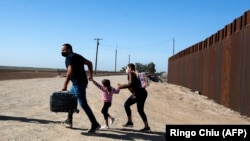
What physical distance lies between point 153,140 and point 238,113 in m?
8.10

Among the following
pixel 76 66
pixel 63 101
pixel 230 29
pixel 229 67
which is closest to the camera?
pixel 76 66

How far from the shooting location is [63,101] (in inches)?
383

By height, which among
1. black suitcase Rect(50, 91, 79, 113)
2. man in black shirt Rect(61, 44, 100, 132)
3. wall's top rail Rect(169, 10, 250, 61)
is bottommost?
black suitcase Rect(50, 91, 79, 113)

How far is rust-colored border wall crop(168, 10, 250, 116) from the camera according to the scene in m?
16.1

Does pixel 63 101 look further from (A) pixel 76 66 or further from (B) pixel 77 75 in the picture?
(A) pixel 76 66

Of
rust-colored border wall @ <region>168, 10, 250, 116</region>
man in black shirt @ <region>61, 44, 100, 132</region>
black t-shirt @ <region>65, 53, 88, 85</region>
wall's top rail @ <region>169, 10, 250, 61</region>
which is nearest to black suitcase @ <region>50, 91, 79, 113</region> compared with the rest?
man in black shirt @ <region>61, 44, 100, 132</region>

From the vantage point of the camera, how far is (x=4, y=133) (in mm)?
9414

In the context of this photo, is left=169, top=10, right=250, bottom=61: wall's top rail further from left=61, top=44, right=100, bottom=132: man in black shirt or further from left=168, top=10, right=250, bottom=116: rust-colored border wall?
left=61, top=44, right=100, bottom=132: man in black shirt

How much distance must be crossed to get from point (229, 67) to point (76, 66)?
1052 cm

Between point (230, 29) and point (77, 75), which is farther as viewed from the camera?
point (230, 29)

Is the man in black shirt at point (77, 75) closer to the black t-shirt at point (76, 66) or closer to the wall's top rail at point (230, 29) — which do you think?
the black t-shirt at point (76, 66)

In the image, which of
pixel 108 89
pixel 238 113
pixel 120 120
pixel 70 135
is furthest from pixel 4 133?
pixel 238 113

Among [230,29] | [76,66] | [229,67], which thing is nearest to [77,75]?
[76,66]

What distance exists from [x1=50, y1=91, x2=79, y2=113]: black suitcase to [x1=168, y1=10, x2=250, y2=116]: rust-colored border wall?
740cm
